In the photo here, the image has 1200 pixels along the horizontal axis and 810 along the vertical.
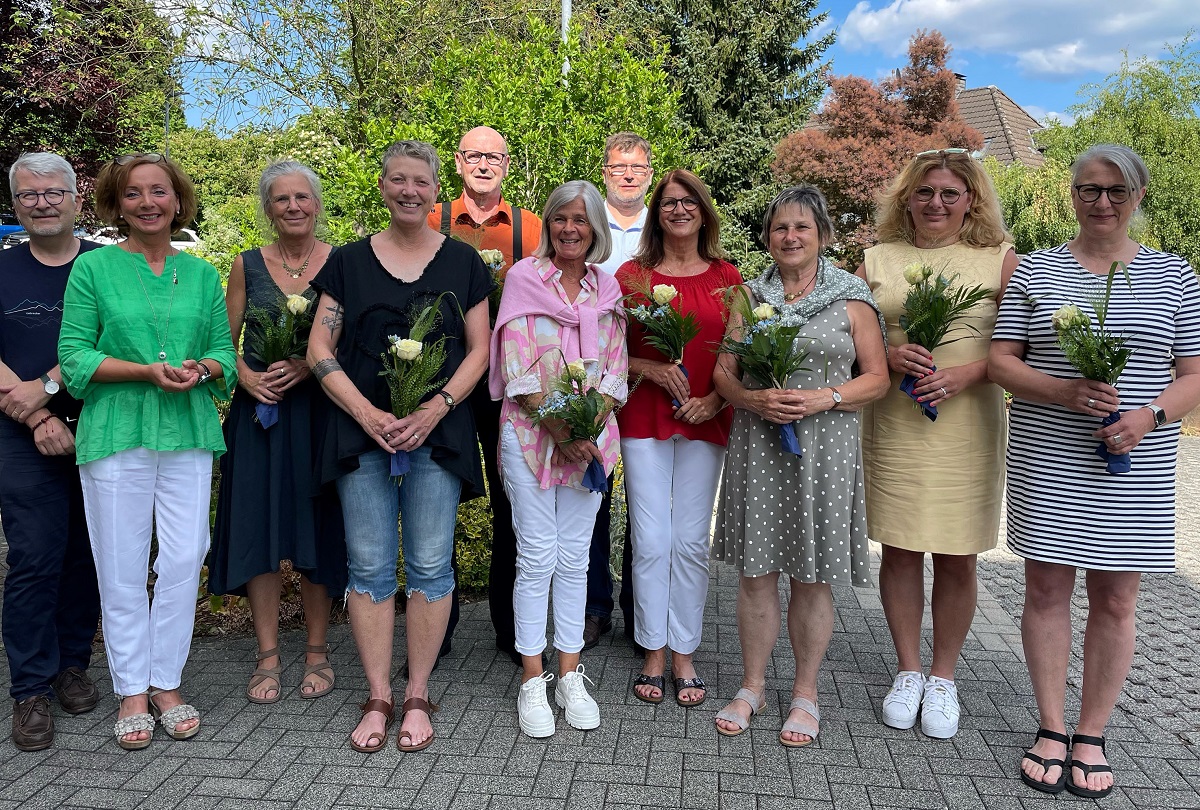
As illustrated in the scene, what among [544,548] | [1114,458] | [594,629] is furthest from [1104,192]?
[594,629]

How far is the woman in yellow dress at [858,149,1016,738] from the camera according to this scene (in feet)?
12.3

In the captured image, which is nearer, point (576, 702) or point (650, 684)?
point (576, 702)

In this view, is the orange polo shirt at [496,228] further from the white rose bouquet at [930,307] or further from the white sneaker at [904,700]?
the white sneaker at [904,700]

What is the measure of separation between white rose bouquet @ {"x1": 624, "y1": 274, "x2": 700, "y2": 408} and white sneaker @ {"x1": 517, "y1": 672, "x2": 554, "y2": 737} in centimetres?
142

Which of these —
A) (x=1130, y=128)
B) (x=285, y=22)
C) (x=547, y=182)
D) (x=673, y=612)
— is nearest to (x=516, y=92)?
(x=547, y=182)

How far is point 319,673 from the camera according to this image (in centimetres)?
421

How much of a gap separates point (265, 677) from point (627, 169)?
331 centimetres

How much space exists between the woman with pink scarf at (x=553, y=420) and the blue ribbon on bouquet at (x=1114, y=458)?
6.39 ft

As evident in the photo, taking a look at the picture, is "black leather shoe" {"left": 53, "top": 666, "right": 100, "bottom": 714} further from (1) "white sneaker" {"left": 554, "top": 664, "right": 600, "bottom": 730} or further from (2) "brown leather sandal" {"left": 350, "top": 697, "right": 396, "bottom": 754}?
(1) "white sneaker" {"left": 554, "top": 664, "right": 600, "bottom": 730}

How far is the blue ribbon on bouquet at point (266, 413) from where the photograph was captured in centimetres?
388

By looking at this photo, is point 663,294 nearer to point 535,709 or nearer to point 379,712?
point 535,709

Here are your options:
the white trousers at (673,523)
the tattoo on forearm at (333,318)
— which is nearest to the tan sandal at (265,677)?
the tattoo on forearm at (333,318)

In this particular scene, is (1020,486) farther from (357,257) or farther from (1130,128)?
(1130,128)

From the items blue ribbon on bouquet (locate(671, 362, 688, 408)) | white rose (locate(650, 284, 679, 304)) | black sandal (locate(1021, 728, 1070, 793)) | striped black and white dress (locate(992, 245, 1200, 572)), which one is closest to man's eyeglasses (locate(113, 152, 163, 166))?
white rose (locate(650, 284, 679, 304))
